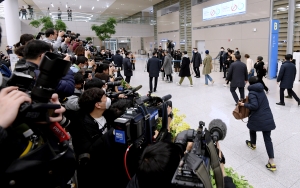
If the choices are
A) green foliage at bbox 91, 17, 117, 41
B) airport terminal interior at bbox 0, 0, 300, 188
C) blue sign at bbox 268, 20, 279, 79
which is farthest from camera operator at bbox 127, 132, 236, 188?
green foliage at bbox 91, 17, 117, 41

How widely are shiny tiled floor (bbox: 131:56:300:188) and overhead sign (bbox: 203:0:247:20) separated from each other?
7.71 m

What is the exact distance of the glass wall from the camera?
11102 mm

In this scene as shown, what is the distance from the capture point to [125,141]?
1.48 m

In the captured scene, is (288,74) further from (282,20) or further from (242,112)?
(282,20)

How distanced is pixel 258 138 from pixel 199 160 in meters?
3.83

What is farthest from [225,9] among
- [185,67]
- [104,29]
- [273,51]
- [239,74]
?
[239,74]

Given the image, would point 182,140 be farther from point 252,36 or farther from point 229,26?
point 229,26

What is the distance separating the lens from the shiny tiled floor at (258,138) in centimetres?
317

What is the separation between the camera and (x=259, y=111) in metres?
3.49

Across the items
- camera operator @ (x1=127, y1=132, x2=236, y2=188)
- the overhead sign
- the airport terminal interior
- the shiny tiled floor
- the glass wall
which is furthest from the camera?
the overhead sign

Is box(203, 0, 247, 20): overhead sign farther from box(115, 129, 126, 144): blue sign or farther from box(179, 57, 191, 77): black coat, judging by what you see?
box(115, 129, 126, 144): blue sign

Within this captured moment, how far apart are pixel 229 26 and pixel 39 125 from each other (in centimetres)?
1591

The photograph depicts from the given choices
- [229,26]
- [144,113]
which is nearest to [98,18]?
[229,26]

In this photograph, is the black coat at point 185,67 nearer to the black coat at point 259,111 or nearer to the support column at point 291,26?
the support column at point 291,26
